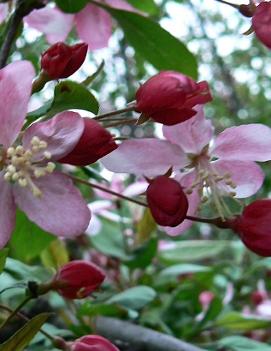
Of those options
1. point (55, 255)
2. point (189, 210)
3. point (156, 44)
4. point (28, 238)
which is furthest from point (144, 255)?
point (189, 210)

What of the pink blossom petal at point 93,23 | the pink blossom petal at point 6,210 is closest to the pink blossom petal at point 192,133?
the pink blossom petal at point 6,210

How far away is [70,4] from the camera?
1081 mm

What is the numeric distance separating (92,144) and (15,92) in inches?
A: 4.0

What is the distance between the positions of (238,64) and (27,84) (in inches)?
132

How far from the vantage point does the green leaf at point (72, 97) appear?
2.60 feet

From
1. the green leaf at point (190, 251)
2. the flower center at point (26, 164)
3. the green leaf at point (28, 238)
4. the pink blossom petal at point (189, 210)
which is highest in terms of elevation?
the flower center at point (26, 164)

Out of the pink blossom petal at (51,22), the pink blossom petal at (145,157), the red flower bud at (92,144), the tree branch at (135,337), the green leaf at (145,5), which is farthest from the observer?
the green leaf at (145,5)

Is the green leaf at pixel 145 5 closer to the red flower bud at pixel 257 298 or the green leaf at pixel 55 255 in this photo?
the green leaf at pixel 55 255

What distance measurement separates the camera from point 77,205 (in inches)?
30.7

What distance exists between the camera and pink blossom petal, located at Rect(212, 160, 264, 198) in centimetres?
89

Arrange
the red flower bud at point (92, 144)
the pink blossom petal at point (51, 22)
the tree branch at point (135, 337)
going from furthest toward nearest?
the pink blossom petal at point (51, 22), the tree branch at point (135, 337), the red flower bud at point (92, 144)

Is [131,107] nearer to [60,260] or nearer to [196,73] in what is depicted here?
[196,73]

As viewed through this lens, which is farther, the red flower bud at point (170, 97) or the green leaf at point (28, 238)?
the green leaf at point (28, 238)

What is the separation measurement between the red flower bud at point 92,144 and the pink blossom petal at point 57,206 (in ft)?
0.21
